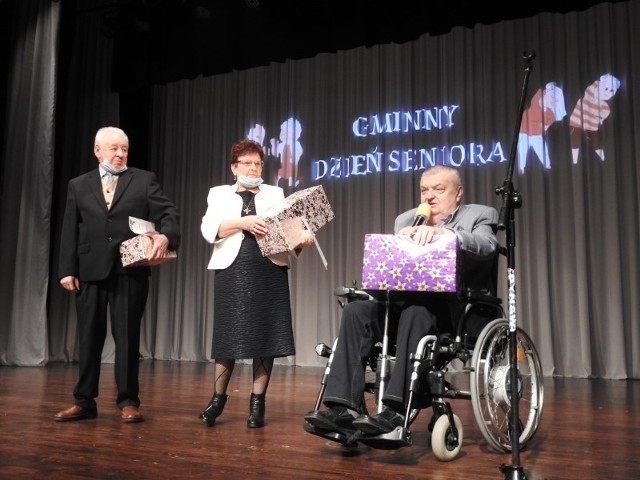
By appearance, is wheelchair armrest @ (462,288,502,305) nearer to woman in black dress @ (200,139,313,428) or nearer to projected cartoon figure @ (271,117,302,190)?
woman in black dress @ (200,139,313,428)

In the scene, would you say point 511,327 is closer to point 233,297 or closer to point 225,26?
point 233,297

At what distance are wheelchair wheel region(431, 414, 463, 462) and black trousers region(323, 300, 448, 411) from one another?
126mm

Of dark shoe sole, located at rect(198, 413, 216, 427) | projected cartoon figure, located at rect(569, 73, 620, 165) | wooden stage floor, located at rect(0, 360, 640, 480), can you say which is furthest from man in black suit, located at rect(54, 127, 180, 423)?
projected cartoon figure, located at rect(569, 73, 620, 165)

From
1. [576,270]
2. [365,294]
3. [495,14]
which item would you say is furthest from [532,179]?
[365,294]

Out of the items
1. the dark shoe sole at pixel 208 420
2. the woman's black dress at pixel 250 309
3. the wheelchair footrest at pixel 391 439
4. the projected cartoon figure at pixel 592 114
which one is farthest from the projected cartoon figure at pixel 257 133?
the wheelchair footrest at pixel 391 439

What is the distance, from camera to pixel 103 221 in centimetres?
271

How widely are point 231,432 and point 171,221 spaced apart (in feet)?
2.99

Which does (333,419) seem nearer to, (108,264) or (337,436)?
(337,436)

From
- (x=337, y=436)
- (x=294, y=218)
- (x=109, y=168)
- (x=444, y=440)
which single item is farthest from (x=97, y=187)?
(x=444, y=440)

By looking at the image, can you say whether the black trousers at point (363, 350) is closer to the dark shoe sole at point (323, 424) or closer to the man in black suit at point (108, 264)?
the dark shoe sole at point (323, 424)

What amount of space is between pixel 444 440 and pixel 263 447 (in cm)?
58

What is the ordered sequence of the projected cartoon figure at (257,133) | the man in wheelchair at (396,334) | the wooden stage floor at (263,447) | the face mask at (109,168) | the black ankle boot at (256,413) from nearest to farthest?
1. the wooden stage floor at (263,447)
2. the man in wheelchair at (396,334)
3. the black ankle boot at (256,413)
4. the face mask at (109,168)
5. the projected cartoon figure at (257,133)

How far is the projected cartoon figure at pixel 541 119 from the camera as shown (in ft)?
18.1

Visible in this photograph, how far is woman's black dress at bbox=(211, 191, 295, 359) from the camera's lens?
2543mm
